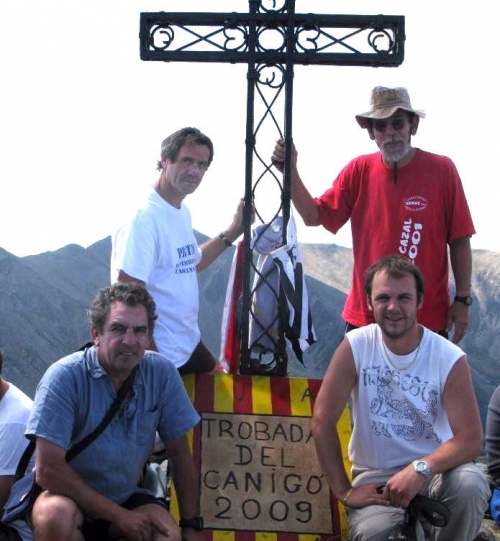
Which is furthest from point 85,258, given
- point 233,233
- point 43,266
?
point 233,233

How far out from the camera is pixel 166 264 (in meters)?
5.36

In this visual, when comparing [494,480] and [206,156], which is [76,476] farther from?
[494,480]

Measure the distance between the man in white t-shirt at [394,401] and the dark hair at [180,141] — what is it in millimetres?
1341

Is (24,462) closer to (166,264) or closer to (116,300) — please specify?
(116,300)

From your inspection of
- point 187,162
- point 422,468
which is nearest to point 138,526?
point 422,468

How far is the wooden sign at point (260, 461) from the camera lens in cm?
516

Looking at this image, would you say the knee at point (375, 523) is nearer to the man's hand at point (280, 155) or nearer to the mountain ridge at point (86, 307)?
the man's hand at point (280, 155)

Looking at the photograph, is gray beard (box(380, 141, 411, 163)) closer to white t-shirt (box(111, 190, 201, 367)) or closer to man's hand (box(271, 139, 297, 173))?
man's hand (box(271, 139, 297, 173))

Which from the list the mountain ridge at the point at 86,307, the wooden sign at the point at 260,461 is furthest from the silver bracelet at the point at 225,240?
the mountain ridge at the point at 86,307

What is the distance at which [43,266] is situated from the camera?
37312 millimetres

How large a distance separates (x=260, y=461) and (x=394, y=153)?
1898 mm

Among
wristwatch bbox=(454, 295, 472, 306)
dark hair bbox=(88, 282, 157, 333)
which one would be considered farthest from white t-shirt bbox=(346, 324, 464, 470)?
dark hair bbox=(88, 282, 157, 333)

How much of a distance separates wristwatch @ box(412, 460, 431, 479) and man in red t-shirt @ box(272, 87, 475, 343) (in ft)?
3.77

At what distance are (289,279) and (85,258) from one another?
34.6 meters
